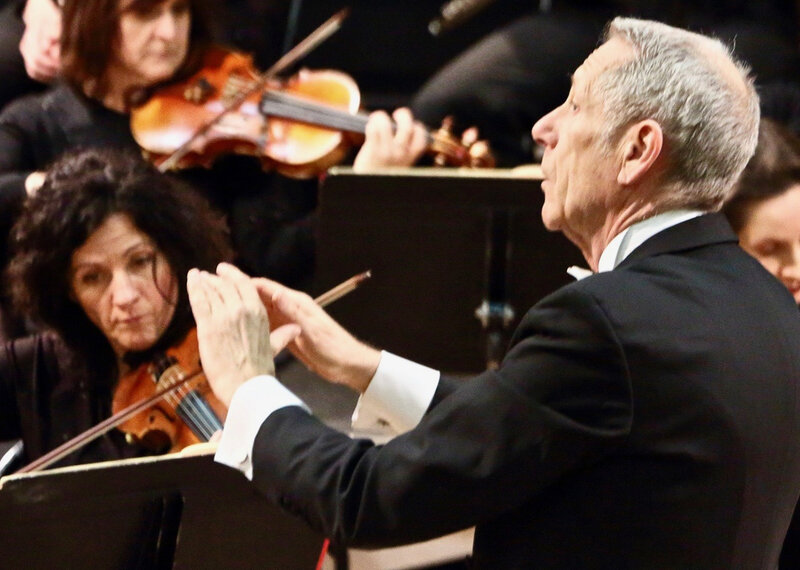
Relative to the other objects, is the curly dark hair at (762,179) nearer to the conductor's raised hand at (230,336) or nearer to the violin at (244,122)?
the violin at (244,122)

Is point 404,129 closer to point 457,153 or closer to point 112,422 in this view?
point 457,153

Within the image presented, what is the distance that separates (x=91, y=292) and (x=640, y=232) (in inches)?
41.3

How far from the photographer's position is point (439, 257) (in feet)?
7.06

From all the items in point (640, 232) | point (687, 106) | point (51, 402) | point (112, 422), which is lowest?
point (51, 402)

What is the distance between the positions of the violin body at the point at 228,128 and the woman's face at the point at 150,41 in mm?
48

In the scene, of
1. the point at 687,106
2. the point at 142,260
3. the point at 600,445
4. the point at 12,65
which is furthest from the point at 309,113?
the point at 600,445

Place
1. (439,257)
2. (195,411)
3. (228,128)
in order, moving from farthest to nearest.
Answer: (228,128) < (439,257) < (195,411)

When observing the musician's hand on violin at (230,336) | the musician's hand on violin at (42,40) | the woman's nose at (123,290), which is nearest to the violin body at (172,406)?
the woman's nose at (123,290)

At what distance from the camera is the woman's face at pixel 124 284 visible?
6.08 ft

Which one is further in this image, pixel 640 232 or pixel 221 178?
pixel 221 178

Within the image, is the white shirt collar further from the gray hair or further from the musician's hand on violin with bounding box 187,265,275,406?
the musician's hand on violin with bounding box 187,265,275,406

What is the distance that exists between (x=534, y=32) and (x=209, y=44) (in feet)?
2.87

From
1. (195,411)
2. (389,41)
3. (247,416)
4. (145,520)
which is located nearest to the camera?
(247,416)

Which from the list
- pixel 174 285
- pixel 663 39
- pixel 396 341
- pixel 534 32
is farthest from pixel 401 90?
pixel 663 39
